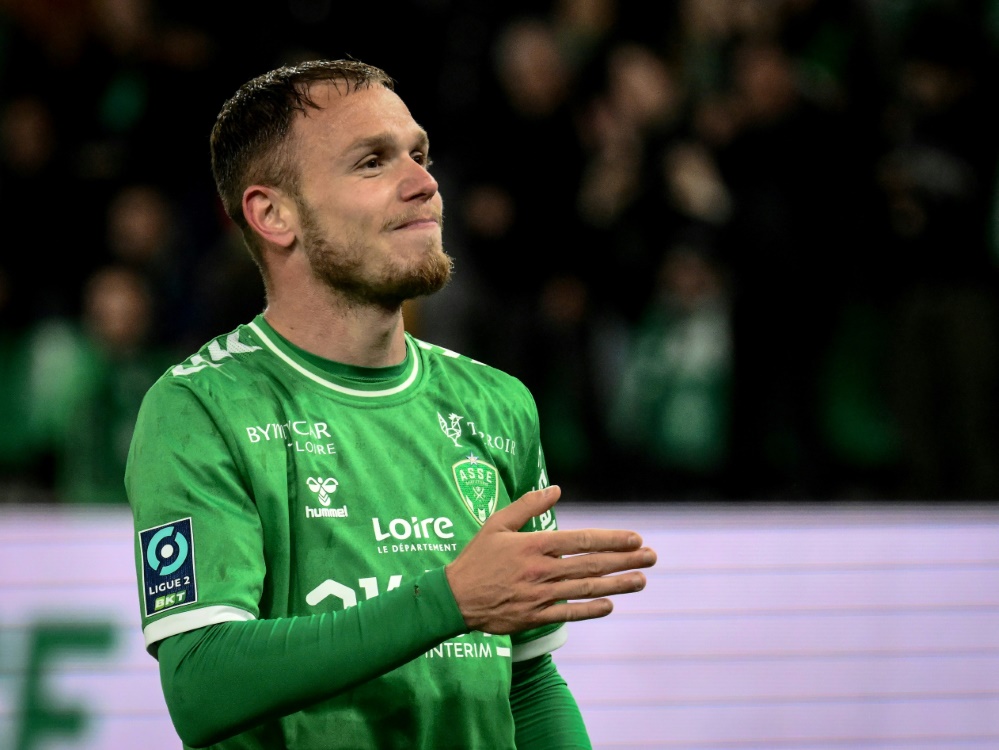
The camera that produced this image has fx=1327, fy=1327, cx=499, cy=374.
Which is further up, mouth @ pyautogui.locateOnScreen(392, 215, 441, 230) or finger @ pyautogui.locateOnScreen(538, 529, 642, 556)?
mouth @ pyautogui.locateOnScreen(392, 215, 441, 230)

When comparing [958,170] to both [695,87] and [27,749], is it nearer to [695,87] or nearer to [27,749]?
[695,87]

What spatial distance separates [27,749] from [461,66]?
4268 mm

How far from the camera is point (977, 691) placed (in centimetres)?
493

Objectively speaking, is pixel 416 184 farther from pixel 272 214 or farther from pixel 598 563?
pixel 598 563

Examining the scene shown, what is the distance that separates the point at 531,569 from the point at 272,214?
91 centimetres

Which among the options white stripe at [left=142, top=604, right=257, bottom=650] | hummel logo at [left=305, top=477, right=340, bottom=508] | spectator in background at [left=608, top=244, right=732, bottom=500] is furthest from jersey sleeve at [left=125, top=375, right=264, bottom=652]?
spectator in background at [left=608, top=244, right=732, bottom=500]

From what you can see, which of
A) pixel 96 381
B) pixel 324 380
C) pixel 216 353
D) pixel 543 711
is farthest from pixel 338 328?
pixel 96 381

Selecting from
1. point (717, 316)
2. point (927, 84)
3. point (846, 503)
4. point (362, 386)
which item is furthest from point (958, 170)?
point (362, 386)

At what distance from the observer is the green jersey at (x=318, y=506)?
2.10 m

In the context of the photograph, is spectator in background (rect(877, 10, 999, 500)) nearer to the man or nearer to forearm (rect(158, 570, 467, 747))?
the man

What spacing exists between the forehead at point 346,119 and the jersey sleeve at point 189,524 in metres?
0.54

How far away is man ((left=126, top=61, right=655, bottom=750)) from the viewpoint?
197cm

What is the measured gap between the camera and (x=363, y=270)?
238cm

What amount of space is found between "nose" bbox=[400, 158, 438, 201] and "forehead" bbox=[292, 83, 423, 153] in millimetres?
68
